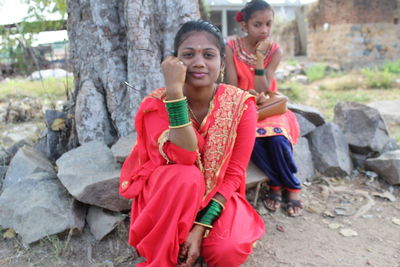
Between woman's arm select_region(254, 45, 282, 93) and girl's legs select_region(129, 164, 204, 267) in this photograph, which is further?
woman's arm select_region(254, 45, 282, 93)

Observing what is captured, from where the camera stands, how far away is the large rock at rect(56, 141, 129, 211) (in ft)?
8.33

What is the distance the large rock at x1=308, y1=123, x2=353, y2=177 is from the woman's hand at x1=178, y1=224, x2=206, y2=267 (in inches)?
84.4

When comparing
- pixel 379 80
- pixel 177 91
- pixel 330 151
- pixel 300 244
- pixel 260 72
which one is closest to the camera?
pixel 177 91

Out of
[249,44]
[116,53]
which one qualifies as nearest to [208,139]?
[249,44]

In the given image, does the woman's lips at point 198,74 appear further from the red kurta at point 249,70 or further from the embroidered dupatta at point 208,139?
the red kurta at point 249,70

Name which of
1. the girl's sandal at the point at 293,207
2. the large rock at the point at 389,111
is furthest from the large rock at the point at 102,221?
the large rock at the point at 389,111

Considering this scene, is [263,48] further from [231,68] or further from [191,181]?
[191,181]

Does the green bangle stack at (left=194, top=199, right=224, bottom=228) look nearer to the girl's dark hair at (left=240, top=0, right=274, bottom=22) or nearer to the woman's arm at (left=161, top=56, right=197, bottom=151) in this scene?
the woman's arm at (left=161, top=56, right=197, bottom=151)

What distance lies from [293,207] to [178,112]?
156cm

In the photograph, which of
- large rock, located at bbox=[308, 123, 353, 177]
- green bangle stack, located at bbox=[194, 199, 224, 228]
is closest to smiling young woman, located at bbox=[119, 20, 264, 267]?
green bangle stack, located at bbox=[194, 199, 224, 228]

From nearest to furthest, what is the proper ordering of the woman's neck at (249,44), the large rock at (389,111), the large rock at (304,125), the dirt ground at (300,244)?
the dirt ground at (300,244)
the woman's neck at (249,44)
the large rock at (304,125)
the large rock at (389,111)

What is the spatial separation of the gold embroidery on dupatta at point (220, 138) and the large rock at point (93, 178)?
842 mm

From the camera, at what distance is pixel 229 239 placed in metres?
1.89

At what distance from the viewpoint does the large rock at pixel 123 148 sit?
2670 mm
